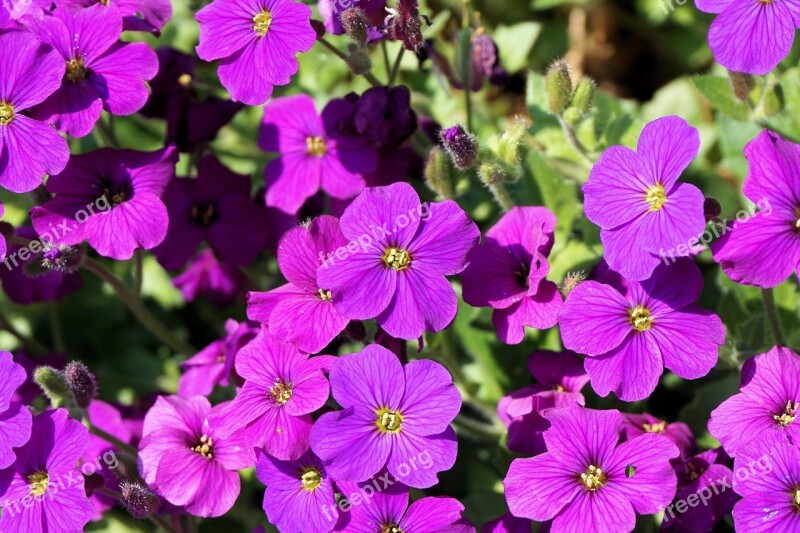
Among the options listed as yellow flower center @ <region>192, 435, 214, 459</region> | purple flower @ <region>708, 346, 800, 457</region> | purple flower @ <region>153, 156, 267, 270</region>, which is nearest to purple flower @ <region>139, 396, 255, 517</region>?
yellow flower center @ <region>192, 435, 214, 459</region>

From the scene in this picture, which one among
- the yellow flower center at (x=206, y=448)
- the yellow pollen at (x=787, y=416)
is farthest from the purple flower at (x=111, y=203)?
the yellow pollen at (x=787, y=416)

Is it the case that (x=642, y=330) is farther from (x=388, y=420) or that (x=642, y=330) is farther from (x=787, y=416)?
(x=388, y=420)

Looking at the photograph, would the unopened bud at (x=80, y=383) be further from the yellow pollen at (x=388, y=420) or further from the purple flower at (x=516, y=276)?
the purple flower at (x=516, y=276)

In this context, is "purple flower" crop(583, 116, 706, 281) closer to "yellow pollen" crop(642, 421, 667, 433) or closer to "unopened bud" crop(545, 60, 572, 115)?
"unopened bud" crop(545, 60, 572, 115)

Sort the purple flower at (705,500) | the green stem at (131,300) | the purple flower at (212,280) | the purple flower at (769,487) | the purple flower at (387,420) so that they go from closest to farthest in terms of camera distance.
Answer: the purple flower at (769,487) < the purple flower at (387,420) < the purple flower at (705,500) < the green stem at (131,300) < the purple flower at (212,280)

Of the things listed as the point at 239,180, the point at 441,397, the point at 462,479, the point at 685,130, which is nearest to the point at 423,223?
the point at 441,397

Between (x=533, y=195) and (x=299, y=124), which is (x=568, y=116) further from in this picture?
(x=299, y=124)
